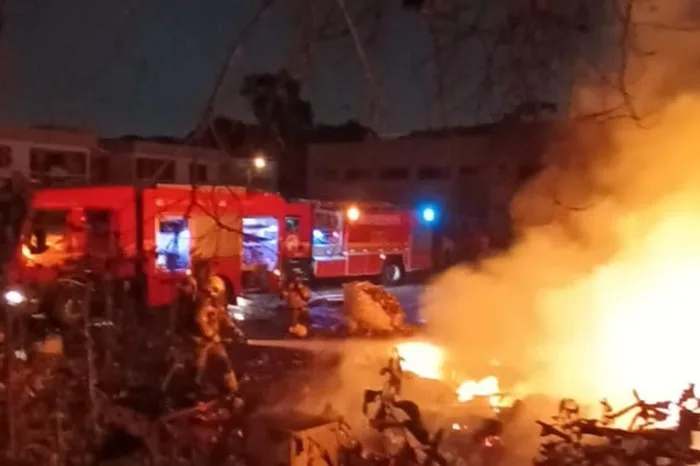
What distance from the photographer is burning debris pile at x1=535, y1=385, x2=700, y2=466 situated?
5.38m

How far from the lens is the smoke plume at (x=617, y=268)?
8.23m

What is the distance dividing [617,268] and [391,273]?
15800 millimetres

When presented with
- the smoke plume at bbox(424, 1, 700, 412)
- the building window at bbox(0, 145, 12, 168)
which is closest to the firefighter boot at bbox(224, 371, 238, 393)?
the smoke plume at bbox(424, 1, 700, 412)

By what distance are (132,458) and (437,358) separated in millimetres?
4888

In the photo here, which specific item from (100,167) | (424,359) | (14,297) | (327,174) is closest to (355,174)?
(327,174)

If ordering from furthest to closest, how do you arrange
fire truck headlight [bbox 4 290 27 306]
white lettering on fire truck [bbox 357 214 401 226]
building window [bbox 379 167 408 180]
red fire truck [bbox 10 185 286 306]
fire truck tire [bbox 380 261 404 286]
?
1. building window [bbox 379 167 408 180]
2. fire truck tire [bbox 380 261 404 286]
3. white lettering on fire truck [bbox 357 214 401 226]
4. red fire truck [bbox 10 185 286 306]
5. fire truck headlight [bbox 4 290 27 306]

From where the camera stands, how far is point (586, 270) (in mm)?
9578

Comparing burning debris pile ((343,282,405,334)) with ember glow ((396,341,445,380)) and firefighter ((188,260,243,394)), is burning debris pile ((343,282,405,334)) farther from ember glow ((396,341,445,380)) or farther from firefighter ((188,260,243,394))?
firefighter ((188,260,243,394))

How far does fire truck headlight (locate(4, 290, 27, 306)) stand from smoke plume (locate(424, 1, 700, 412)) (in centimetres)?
375

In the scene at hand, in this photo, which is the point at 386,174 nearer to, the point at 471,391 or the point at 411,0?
the point at 471,391

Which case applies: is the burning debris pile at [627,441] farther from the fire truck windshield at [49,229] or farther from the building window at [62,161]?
the building window at [62,161]

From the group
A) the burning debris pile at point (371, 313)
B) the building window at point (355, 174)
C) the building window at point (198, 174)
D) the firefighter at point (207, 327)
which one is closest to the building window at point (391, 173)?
the building window at point (355, 174)

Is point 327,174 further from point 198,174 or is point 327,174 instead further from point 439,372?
point 198,174

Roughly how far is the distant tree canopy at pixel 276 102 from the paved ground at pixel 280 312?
1029 cm
